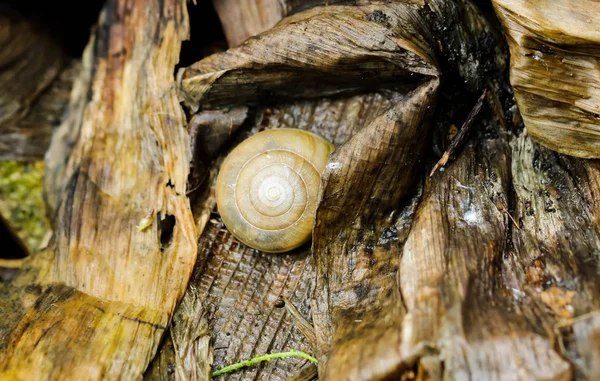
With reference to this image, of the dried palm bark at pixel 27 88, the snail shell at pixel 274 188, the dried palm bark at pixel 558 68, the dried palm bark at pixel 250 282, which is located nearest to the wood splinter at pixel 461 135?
the dried palm bark at pixel 558 68

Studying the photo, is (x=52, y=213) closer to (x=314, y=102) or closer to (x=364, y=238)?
(x=314, y=102)

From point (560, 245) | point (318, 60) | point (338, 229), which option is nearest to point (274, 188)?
point (338, 229)

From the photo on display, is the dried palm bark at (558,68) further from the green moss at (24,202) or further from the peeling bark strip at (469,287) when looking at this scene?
the green moss at (24,202)

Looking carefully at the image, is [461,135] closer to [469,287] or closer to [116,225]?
[469,287]

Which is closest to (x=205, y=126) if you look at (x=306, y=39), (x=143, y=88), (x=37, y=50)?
(x=143, y=88)

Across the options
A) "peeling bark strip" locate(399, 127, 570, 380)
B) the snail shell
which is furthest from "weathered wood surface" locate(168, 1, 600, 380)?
the snail shell

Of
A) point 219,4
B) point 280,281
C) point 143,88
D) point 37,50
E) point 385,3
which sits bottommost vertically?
point 280,281
